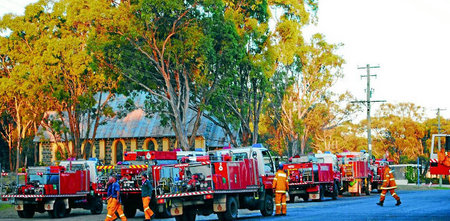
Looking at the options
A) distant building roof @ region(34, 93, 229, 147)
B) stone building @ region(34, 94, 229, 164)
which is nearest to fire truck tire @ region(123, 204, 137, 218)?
distant building roof @ region(34, 93, 229, 147)

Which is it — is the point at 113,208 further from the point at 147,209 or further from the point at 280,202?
the point at 280,202

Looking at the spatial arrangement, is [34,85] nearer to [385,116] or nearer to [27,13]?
[27,13]

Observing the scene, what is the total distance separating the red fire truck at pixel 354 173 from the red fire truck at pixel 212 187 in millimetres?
17368

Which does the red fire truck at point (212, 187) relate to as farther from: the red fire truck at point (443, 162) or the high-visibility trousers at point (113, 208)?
the red fire truck at point (443, 162)

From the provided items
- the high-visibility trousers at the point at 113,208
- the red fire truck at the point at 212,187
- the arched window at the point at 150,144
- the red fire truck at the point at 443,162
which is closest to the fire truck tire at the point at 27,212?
the red fire truck at the point at 212,187

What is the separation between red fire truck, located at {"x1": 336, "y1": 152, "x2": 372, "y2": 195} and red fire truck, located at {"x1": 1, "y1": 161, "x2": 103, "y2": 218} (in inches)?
642

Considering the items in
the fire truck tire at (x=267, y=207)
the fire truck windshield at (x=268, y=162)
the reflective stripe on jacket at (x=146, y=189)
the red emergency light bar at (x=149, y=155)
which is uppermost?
the red emergency light bar at (x=149, y=155)

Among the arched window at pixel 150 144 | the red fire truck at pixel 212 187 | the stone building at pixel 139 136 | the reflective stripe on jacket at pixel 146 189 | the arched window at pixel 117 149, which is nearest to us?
the red fire truck at pixel 212 187

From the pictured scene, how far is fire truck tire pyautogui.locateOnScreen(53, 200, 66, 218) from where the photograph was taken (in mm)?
27688

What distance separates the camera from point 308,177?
3419cm

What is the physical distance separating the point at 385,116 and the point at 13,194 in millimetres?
69219

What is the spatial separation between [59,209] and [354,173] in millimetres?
18849

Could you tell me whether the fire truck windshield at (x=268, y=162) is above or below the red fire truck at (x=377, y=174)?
above

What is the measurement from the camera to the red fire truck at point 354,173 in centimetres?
4044
